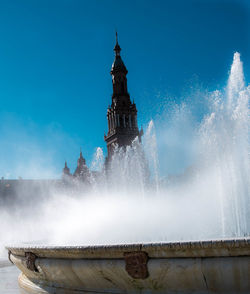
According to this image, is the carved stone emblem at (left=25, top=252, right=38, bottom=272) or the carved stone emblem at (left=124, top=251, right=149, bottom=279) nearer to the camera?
the carved stone emblem at (left=124, top=251, right=149, bottom=279)

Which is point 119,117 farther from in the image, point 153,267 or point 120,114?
point 153,267

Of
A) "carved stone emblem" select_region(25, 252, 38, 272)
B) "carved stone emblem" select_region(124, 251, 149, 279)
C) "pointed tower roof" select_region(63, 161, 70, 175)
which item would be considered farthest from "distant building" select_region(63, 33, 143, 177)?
"carved stone emblem" select_region(124, 251, 149, 279)

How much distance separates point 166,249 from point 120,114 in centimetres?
4587

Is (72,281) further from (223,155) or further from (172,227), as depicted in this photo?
(223,155)

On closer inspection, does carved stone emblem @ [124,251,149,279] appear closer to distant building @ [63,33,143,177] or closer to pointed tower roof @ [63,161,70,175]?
distant building @ [63,33,143,177]

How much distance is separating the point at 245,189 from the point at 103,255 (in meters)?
16.2

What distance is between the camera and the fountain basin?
362cm

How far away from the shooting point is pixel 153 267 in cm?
395

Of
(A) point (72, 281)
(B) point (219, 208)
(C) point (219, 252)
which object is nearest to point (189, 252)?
(C) point (219, 252)

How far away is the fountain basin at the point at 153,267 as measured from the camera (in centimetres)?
362

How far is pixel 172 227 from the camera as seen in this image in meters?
10.1

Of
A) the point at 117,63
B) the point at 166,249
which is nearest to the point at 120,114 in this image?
the point at 117,63

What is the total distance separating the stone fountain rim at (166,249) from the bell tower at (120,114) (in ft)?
138

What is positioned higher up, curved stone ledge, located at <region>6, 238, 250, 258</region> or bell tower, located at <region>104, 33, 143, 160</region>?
bell tower, located at <region>104, 33, 143, 160</region>
